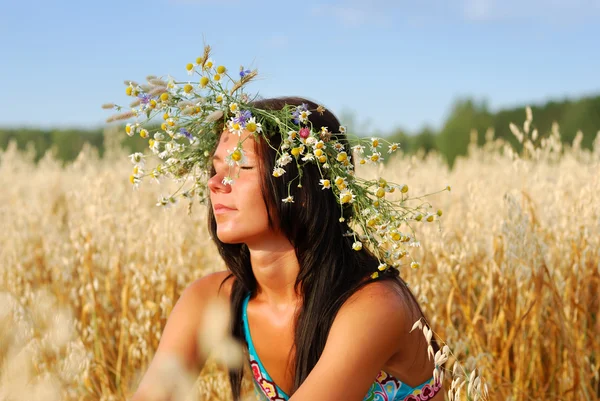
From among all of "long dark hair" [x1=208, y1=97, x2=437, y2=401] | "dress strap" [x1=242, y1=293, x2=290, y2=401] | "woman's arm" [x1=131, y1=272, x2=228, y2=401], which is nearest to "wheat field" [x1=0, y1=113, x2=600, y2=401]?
"woman's arm" [x1=131, y1=272, x2=228, y2=401]

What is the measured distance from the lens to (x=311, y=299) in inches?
66.6

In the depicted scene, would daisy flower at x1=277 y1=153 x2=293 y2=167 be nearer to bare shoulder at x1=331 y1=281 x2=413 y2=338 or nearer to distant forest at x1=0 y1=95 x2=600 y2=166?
bare shoulder at x1=331 y1=281 x2=413 y2=338

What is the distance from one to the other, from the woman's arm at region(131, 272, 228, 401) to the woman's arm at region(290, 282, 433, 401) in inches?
18.2

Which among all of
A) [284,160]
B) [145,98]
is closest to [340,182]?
[284,160]

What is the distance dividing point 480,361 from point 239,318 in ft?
3.12

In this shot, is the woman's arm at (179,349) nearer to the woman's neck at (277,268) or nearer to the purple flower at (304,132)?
the woman's neck at (277,268)

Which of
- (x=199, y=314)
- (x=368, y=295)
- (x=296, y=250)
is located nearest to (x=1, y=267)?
(x=199, y=314)

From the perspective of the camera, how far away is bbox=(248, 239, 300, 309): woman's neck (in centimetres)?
173

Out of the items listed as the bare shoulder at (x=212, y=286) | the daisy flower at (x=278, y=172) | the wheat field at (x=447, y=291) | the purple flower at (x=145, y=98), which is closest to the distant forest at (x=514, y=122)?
the wheat field at (x=447, y=291)

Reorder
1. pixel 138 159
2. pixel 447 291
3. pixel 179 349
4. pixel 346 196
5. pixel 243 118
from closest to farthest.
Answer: pixel 346 196 → pixel 243 118 → pixel 138 159 → pixel 179 349 → pixel 447 291

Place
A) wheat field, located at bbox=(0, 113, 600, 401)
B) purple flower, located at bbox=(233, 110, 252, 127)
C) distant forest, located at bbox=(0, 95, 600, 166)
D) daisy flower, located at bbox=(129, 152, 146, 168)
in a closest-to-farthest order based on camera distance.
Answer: purple flower, located at bbox=(233, 110, 252, 127) → daisy flower, located at bbox=(129, 152, 146, 168) → wheat field, located at bbox=(0, 113, 600, 401) → distant forest, located at bbox=(0, 95, 600, 166)

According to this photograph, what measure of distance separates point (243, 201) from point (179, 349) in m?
0.55

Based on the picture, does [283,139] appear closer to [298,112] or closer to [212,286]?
[298,112]

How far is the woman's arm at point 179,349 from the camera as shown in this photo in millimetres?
1774
